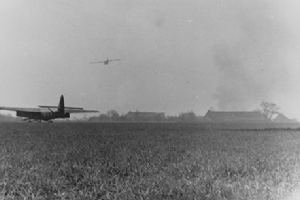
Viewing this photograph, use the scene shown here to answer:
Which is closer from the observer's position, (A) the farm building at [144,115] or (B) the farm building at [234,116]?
(B) the farm building at [234,116]

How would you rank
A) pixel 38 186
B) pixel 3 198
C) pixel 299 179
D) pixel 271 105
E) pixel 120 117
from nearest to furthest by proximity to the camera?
pixel 3 198, pixel 38 186, pixel 299 179, pixel 271 105, pixel 120 117

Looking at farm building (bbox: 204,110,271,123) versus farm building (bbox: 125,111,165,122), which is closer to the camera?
farm building (bbox: 204,110,271,123)

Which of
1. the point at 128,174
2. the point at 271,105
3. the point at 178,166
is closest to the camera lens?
the point at 128,174

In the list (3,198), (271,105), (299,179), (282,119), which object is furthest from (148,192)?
(282,119)

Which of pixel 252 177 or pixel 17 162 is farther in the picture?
pixel 17 162

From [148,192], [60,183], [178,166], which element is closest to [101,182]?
[60,183]

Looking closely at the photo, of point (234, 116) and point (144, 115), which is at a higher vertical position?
point (234, 116)

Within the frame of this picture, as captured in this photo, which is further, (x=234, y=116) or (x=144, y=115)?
(x=144, y=115)

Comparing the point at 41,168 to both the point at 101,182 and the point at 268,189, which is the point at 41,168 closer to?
the point at 101,182
